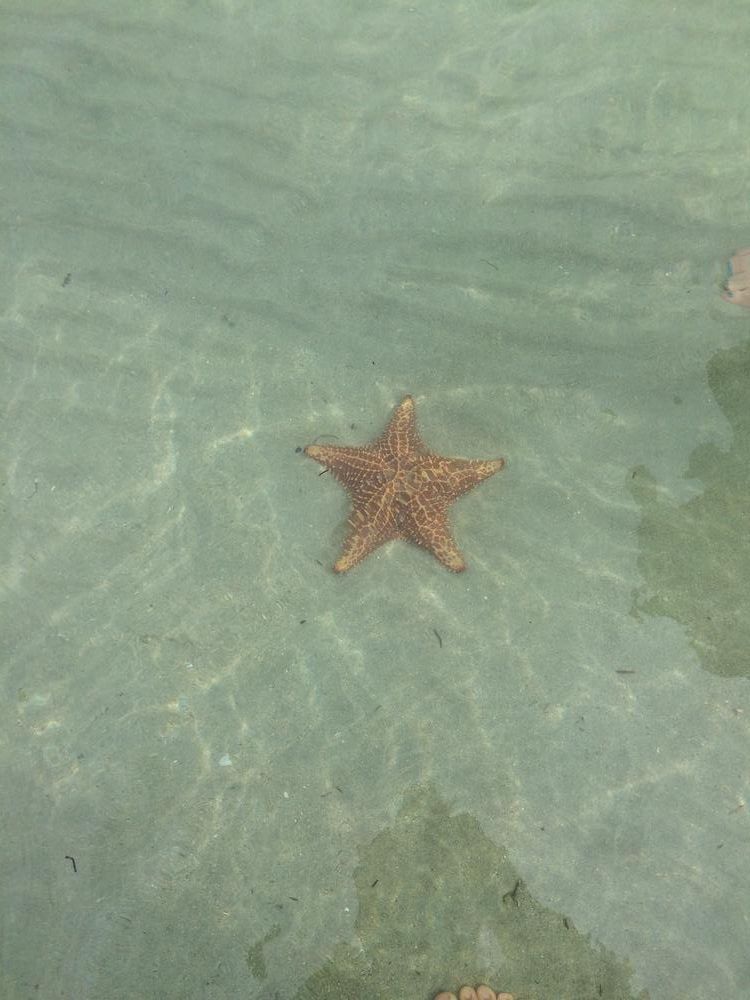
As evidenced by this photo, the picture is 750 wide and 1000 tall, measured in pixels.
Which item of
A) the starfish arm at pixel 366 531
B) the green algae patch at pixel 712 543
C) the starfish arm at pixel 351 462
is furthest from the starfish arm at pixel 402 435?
the green algae patch at pixel 712 543

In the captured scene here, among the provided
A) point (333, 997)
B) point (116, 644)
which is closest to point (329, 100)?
point (116, 644)

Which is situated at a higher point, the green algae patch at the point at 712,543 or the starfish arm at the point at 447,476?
the starfish arm at the point at 447,476

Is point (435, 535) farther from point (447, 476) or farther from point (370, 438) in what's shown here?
point (370, 438)

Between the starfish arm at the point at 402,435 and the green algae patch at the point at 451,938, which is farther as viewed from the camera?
the starfish arm at the point at 402,435

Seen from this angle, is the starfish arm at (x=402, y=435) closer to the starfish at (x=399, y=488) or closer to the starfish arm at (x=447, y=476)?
the starfish at (x=399, y=488)

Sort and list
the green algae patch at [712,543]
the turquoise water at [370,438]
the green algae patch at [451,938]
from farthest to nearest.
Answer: the green algae patch at [712,543] < the turquoise water at [370,438] < the green algae patch at [451,938]

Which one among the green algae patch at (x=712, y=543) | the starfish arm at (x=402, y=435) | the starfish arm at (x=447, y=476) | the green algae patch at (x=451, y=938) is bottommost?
the green algae patch at (x=451, y=938)

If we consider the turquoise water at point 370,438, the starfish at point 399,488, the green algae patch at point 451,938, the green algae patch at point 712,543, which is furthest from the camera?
the green algae patch at point 712,543

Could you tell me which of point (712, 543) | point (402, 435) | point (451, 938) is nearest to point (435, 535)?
point (402, 435)
